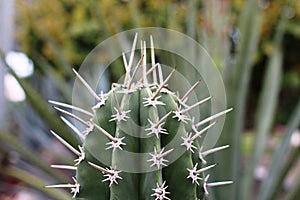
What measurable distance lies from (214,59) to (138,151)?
949mm

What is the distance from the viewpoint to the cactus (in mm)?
671

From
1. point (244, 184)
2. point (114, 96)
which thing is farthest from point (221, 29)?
point (114, 96)

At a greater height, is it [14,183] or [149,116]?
[14,183]

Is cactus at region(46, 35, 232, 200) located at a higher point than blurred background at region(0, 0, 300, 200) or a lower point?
lower

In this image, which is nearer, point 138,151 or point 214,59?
point 138,151

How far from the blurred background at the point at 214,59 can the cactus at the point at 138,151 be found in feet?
1.46

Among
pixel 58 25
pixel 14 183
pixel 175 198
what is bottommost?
pixel 175 198

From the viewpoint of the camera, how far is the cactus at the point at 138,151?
2.20 ft

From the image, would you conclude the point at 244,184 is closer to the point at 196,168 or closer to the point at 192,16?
the point at 192,16

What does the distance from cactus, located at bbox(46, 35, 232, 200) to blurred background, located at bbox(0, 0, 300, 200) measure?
17.5 inches

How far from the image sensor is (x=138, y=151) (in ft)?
2.26

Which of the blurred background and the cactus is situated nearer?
the cactus

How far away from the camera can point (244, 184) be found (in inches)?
55.9

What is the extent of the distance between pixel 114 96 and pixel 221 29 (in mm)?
969
